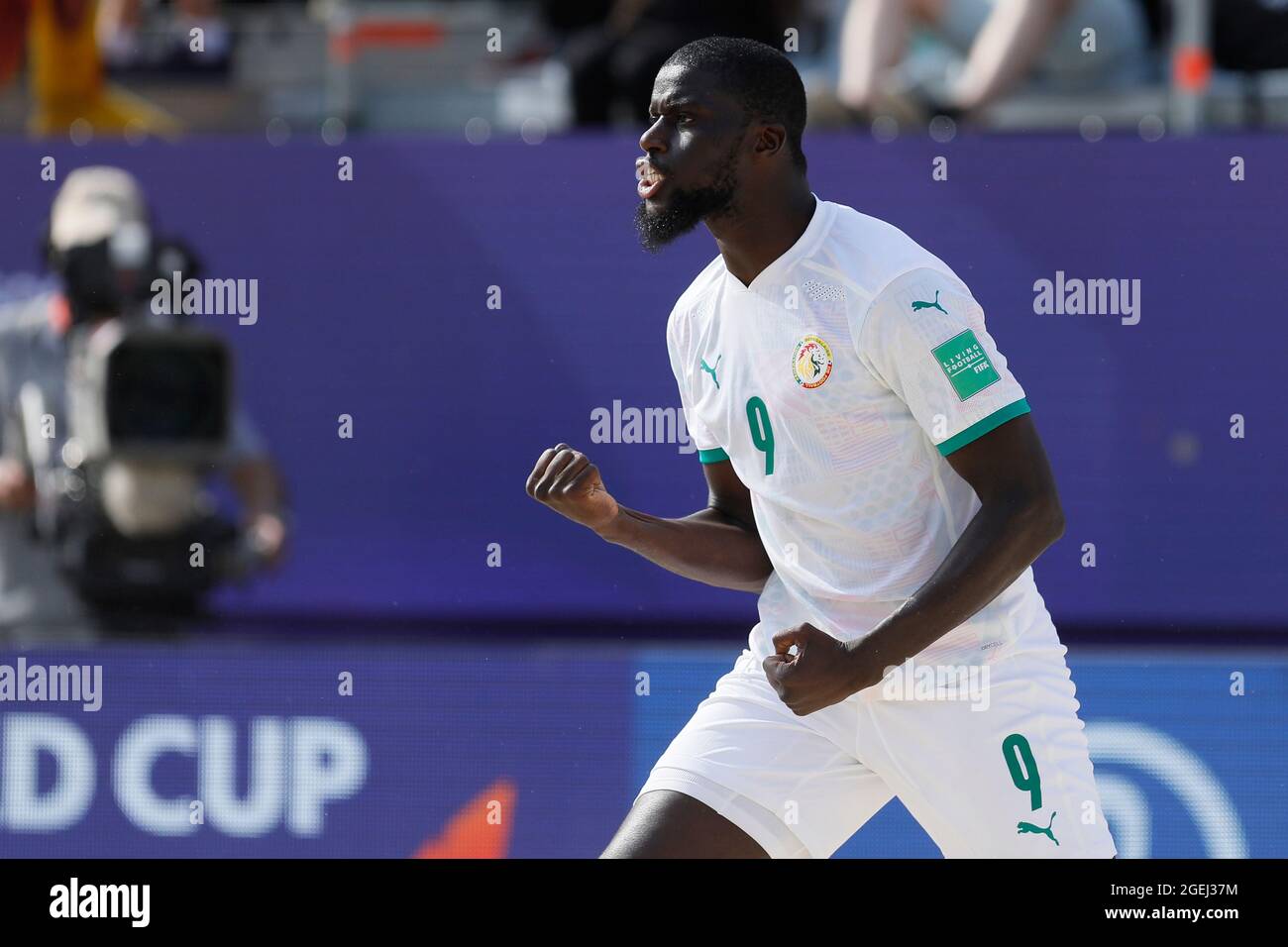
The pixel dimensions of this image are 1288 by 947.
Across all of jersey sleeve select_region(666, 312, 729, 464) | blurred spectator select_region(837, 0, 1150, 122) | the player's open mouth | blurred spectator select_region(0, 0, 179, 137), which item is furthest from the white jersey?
blurred spectator select_region(0, 0, 179, 137)

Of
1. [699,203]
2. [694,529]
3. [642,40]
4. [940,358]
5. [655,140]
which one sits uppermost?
[642,40]

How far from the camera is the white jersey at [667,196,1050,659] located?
3.14 meters

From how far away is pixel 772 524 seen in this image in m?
3.43

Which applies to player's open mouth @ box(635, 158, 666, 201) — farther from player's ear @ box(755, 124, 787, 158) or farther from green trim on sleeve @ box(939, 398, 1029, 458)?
green trim on sleeve @ box(939, 398, 1029, 458)

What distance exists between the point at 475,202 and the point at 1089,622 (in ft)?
6.65

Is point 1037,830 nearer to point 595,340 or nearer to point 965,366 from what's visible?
point 965,366

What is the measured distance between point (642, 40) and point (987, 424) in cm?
302

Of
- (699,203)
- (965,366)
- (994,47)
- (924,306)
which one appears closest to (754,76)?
(699,203)

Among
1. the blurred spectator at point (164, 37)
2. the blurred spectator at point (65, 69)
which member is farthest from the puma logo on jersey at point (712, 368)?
the blurred spectator at point (164, 37)

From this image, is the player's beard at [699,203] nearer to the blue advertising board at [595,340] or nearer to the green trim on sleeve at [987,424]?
the green trim on sleeve at [987,424]

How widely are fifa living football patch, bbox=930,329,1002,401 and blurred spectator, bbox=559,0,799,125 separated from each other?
108 inches

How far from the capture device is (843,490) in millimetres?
3299

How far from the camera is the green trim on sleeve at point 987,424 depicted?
311 centimetres
